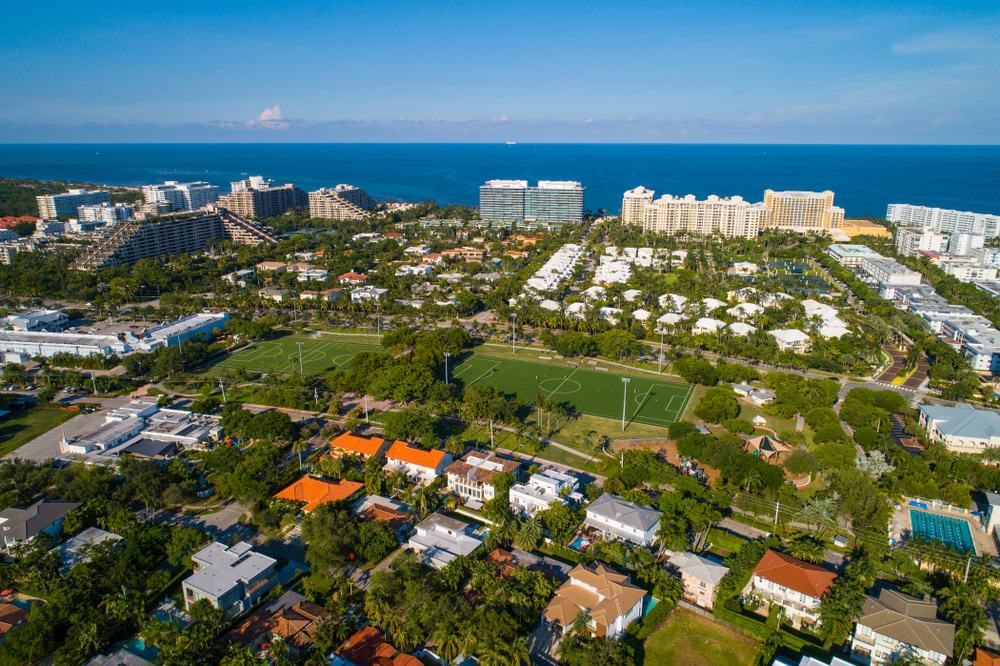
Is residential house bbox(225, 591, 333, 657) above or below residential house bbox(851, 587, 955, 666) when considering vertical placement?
below

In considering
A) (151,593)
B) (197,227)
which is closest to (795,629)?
(151,593)

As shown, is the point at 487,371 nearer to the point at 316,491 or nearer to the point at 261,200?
the point at 316,491

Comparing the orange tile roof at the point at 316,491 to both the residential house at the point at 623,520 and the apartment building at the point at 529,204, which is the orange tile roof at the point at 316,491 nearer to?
the residential house at the point at 623,520

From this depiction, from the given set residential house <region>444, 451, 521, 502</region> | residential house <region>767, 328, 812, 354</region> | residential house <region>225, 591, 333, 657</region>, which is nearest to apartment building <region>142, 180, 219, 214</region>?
residential house <region>444, 451, 521, 502</region>

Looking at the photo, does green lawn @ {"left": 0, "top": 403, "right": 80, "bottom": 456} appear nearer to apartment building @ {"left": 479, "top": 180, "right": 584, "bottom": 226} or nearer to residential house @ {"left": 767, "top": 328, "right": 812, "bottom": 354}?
residential house @ {"left": 767, "top": 328, "right": 812, "bottom": 354}

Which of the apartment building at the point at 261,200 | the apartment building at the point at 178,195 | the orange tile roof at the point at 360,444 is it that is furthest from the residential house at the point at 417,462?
the apartment building at the point at 178,195

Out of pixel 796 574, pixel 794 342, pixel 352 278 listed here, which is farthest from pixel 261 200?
pixel 796 574
